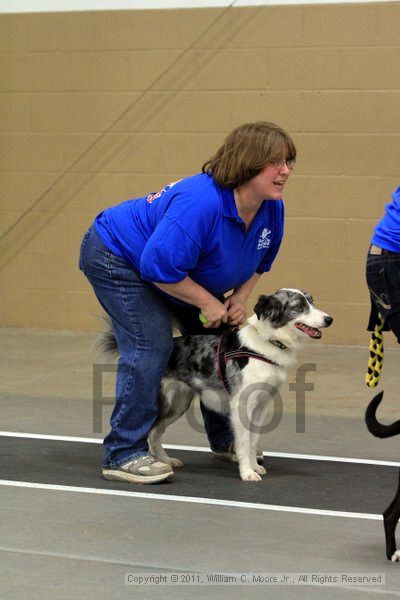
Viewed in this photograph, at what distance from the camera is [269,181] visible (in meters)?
5.66

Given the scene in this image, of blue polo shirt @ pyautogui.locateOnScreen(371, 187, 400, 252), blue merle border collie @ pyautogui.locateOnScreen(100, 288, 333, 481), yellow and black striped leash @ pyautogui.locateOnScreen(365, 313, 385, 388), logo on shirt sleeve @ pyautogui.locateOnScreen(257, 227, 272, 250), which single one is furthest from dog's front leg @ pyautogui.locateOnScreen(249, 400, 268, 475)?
blue polo shirt @ pyautogui.locateOnScreen(371, 187, 400, 252)

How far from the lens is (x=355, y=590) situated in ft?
14.3

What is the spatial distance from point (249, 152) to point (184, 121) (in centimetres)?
447

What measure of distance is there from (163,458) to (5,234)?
4.89 m

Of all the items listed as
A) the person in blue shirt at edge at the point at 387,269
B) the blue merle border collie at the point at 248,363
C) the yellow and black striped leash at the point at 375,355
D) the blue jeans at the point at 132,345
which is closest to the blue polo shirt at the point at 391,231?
the person in blue shirt at edge at the point at 387,269

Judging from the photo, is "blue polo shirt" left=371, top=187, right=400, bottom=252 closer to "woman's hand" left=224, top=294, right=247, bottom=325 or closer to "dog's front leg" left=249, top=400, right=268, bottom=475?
"woman's hand" left=224, top=294, right=247, bottom=325

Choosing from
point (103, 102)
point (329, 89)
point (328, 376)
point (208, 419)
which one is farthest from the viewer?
point (103, 102)

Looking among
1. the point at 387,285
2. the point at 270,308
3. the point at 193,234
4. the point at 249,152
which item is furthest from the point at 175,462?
the point at 249,152

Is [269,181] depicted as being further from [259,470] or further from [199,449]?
[199,449]

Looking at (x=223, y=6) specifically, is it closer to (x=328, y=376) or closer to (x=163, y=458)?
(x=328, y=376)

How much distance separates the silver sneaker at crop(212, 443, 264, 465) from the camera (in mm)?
6348

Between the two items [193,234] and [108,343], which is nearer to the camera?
[193,234]

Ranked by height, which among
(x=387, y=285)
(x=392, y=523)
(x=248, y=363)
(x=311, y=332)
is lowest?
(x=392, y=523)

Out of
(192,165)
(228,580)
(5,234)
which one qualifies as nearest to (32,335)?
(5,234)
